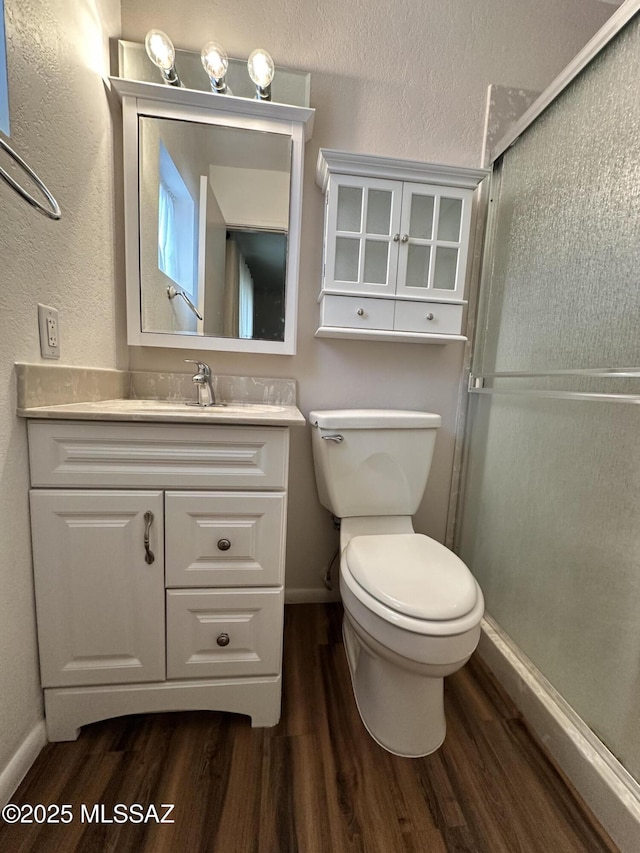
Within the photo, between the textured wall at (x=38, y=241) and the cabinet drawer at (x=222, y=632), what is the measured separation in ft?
1.09

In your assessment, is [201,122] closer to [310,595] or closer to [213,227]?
[213,227]

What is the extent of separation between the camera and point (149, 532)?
2.94ft

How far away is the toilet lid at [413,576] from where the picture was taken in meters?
0.84

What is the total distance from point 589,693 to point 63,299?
172 centimetres

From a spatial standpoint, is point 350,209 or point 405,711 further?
point 350,209

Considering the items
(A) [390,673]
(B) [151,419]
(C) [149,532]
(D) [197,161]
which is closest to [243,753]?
(A) [390,673]

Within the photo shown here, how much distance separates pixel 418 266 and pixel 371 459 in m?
0.72

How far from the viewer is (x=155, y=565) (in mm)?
909

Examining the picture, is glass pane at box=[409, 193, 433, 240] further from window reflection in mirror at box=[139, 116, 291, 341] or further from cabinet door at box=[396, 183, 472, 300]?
window reflection in mirror at box=[139, 116, 291, 341]

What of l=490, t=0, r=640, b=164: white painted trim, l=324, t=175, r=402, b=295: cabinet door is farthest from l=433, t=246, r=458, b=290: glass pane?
l=490, t=0, r=640, b=164: white painted trim

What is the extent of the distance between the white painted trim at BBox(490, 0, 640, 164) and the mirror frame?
2.30ft

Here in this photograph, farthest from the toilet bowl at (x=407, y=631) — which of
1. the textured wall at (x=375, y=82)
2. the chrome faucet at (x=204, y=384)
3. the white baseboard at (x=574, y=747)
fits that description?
the chrome faucet at (x=204, y=384)

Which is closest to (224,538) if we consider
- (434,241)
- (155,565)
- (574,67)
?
(155,565)

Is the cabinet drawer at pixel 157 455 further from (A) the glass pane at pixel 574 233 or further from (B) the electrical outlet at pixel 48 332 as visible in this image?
(A) the glass pane at pixel 574 233
